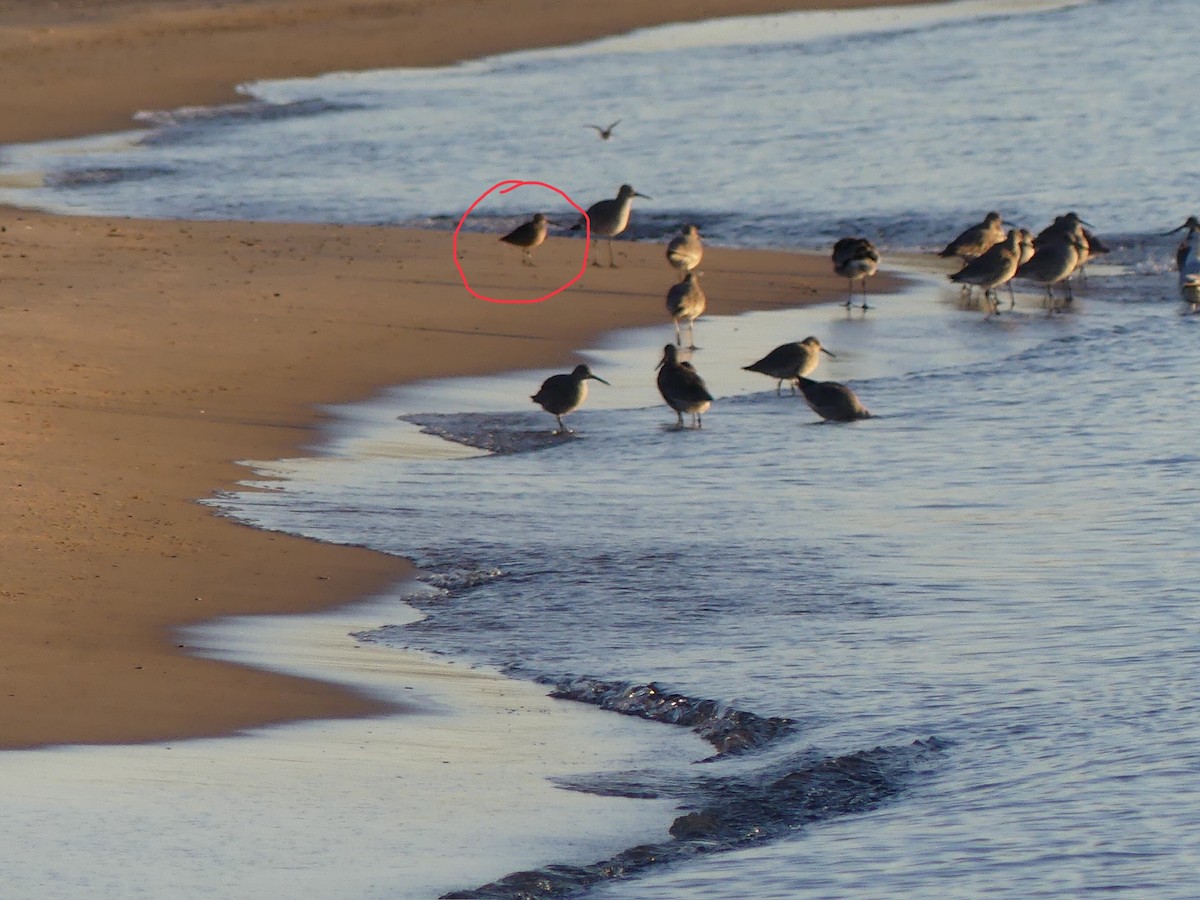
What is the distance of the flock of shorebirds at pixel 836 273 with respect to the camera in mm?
12430

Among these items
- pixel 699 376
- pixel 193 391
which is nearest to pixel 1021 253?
pixel 699 376

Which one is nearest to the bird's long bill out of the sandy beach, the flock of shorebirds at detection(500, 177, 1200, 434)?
the flock of shorebirds at detection(500, 177, 1200, 434)

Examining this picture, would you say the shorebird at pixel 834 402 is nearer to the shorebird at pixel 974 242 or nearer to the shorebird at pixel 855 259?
the shorebird at pixel 855 259

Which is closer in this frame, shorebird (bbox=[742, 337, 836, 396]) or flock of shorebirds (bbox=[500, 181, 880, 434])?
flock of shorebirds (bbox=[500, 181, 880, 434])

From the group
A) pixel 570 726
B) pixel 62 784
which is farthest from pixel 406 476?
pixel 62 784

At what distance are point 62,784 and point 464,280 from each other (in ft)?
38.0

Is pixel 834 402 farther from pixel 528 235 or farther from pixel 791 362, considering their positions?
pixel 528 235

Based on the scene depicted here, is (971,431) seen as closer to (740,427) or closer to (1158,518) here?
(740,427)

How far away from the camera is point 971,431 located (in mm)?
12094

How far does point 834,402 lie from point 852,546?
121 inches

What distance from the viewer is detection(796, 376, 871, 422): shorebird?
40.8 feet

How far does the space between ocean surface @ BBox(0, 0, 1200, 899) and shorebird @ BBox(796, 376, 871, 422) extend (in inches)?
4.1

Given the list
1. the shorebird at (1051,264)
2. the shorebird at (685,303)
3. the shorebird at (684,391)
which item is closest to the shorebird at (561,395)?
the shorebird at (684,391)

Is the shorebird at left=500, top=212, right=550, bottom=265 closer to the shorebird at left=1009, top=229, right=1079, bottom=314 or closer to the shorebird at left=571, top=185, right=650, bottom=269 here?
the shorebird at left=571, top=185, right=650, bottom=269
